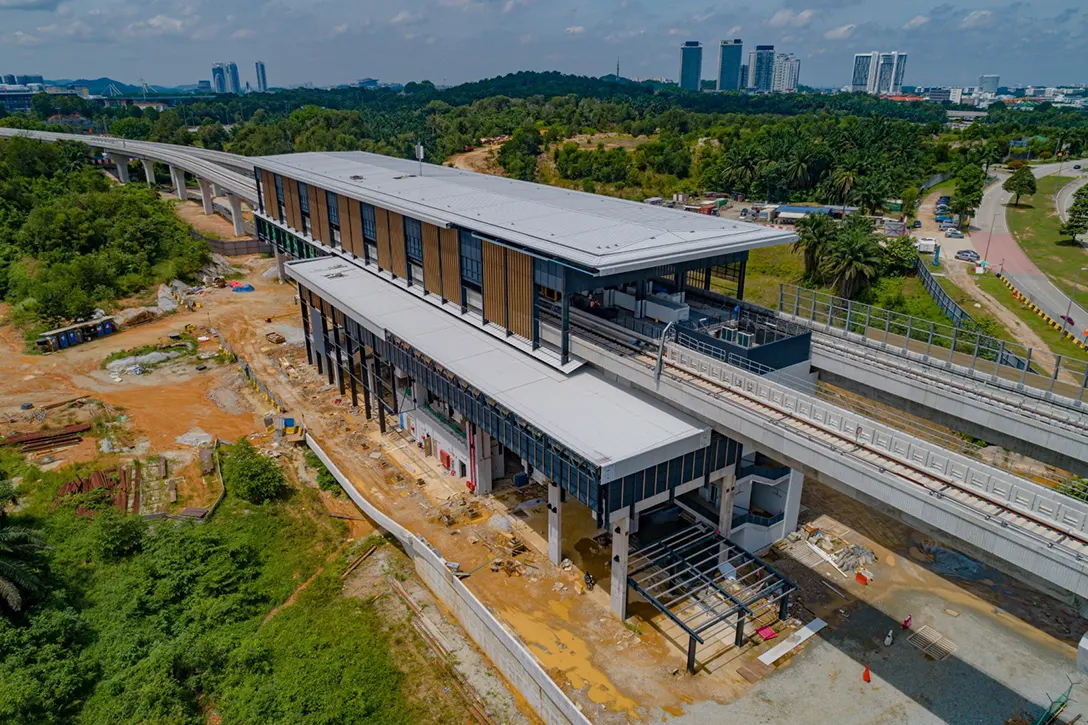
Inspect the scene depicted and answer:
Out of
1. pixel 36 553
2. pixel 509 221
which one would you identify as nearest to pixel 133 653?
pixel 36 553

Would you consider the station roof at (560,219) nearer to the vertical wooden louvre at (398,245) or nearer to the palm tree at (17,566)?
the vertical wooden louvre at (398,245)

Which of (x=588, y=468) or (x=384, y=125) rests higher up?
(x=384, y=125)

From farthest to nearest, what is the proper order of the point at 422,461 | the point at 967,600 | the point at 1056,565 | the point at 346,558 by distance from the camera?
the point at 422,461 → the point at 346,558 → the point at 967,600 → the point at 1056,565

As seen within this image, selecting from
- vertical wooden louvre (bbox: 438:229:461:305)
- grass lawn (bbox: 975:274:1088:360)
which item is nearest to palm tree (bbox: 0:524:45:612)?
vertical wooden louvre (bbox: 438:229:461:305)

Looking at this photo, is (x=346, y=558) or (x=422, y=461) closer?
(x=346, y=558)

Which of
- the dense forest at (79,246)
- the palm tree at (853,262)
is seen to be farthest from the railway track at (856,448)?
the dense forest at (79,246)

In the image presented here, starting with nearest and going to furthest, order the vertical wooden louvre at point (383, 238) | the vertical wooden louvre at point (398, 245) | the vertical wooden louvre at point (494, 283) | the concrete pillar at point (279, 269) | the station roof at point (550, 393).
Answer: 1. the station roof at point (550, 393)
2. the vertical wooden louvre at point (494, 283)
3. the vertical wooden louvre at point (398, 245)
4. the vertical wooden louvre at point (383, 238)
5. the concrete pillar at point (279, 269)

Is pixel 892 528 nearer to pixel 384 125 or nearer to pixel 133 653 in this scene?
pixel 133 653
